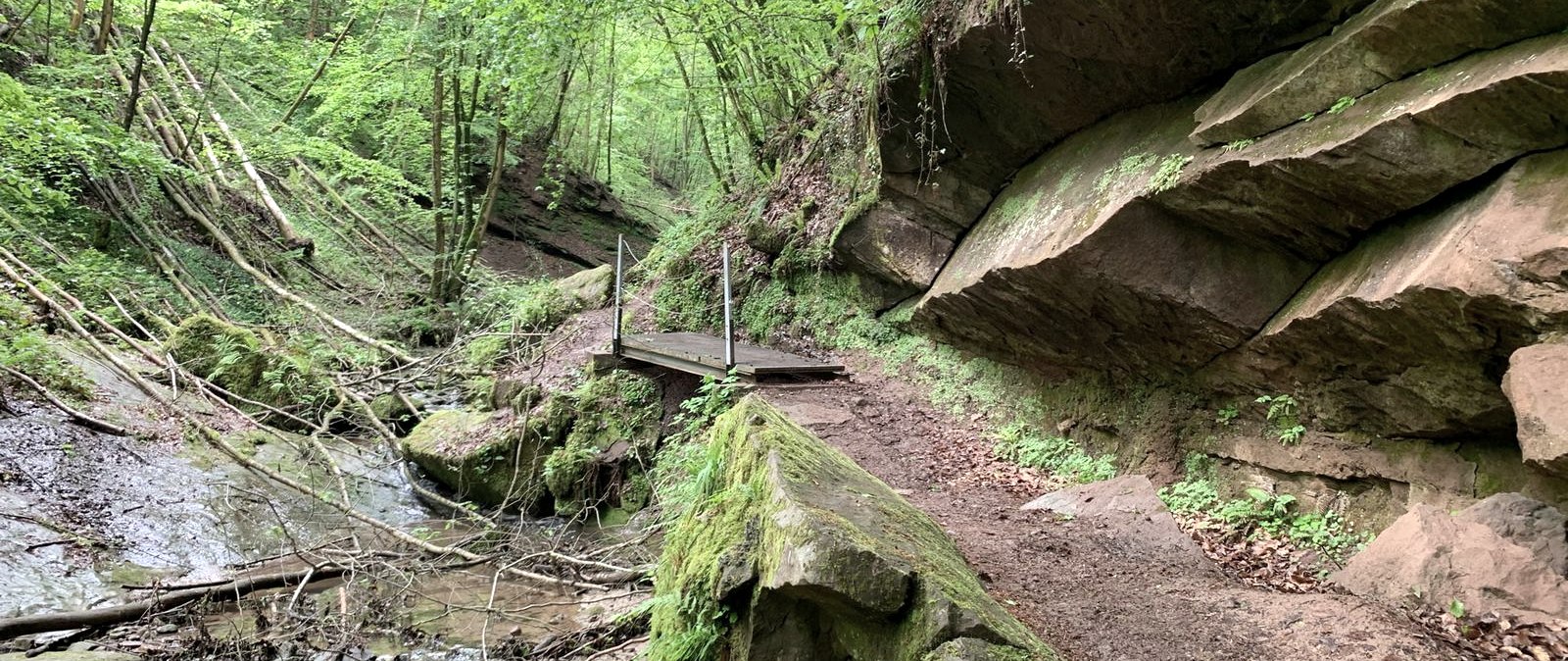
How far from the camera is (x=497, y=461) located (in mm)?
9836

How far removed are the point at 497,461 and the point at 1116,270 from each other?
7.34 metres

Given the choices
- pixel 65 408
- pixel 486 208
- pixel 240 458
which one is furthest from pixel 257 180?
pixel 240 458

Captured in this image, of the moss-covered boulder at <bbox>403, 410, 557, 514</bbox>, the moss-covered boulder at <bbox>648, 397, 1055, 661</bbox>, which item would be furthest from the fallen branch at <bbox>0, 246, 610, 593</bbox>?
the moss-covered boulder at <bbox>648, 397, 1055, 661</bbox>

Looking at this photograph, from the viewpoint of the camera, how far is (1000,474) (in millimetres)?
6887

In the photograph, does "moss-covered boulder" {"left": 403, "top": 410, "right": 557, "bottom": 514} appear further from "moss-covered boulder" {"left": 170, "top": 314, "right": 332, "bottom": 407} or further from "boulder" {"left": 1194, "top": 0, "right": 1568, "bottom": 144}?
"boulder" {"left": 1194, "top": 0, "right": 1568, "bottom": 144}

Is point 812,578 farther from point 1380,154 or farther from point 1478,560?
point 1380,154

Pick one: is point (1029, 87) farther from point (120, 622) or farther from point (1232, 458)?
point (120, 622)

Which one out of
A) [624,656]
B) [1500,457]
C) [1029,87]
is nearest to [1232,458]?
[1500,457]

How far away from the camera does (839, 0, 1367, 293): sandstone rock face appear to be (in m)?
5.74

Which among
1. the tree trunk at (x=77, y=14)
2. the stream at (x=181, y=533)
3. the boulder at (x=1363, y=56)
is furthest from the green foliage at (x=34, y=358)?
the boulder at (x=1363, y=56)

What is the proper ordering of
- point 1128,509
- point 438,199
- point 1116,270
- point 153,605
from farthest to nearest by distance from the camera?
point 438,199, point 1116,270, point 153,605, point 1128,509

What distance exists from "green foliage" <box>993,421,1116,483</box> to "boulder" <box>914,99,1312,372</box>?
667mm

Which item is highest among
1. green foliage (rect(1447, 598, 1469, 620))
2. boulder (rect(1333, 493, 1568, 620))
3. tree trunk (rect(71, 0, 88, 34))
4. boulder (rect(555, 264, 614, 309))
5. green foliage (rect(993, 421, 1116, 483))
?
tree trunk (rect(71, 0, 88, 34))

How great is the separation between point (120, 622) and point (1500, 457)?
862 cm
